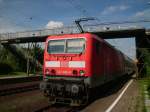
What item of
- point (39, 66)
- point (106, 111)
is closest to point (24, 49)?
point (39, 66)

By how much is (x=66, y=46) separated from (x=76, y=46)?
50cm

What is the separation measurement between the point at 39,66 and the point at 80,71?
45254mm

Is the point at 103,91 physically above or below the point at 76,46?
below

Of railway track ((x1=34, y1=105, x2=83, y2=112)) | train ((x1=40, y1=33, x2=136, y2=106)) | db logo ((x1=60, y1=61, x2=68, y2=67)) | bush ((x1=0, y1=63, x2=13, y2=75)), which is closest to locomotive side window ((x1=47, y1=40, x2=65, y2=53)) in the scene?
train ((x1=40, y1=33, x2=136, y2=106))

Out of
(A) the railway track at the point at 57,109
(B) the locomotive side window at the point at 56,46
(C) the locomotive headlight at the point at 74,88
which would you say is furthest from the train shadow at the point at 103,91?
(B) the locomotive side window at the point at 56,46

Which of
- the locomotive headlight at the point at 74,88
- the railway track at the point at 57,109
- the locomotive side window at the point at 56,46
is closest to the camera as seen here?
the railway track at the point at 57,109

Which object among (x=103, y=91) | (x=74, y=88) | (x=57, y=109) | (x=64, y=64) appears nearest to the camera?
(x=57, y=109)

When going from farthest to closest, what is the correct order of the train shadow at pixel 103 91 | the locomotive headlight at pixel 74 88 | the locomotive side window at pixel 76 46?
the train shadow at pixel 103 91 < the locomotive side window at pixel 76 46 < the locomotive headlight at pixel 74 88

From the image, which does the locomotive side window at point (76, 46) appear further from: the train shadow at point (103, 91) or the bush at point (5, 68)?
the bush at point (5, 68)

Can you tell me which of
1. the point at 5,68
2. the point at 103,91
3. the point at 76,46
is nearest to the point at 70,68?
the point at 76,46

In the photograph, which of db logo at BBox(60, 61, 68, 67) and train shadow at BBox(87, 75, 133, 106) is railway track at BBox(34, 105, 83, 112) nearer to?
train shadow at BBox(87, 75, 133, 106)

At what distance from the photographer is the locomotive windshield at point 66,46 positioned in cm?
1160

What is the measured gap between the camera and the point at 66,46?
11.8 m

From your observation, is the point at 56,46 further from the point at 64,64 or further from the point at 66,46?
the point at 64,64
